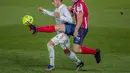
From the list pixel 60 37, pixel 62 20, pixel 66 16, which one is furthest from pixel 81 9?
pixel 60 37

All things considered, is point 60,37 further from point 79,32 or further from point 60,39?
point 79,32

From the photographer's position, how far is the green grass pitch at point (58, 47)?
8383mm

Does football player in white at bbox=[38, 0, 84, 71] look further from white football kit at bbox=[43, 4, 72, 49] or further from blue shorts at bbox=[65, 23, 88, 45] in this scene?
blue shorts at bbox=[65, 23, 88, 45]

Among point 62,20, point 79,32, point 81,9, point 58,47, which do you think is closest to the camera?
point 81,9

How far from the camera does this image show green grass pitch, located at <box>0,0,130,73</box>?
330 inches

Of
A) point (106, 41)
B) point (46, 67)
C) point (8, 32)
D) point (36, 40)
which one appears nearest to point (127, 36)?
point (106, 41)

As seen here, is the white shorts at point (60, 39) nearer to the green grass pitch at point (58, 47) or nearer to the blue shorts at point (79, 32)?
the blue shorts at point (79, 32)

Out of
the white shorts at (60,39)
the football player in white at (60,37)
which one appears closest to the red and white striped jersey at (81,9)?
the football player in white at (60,37)

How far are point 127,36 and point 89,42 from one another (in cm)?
168

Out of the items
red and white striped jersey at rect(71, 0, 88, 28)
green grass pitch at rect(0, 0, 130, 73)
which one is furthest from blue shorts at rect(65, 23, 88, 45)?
green grass pitch at rect(0, 0, 130, 73)

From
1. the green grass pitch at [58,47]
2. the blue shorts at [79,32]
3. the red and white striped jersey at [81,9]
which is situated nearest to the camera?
the red and white striped jersey at [81,9]

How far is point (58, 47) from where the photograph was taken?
1084cm

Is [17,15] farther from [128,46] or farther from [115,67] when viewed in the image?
[115,67]

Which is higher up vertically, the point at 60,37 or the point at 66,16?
the point at 66,16
